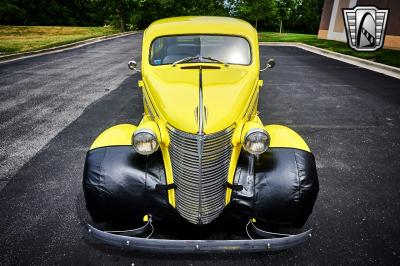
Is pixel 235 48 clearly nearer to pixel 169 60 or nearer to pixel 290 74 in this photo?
pixel 169 60

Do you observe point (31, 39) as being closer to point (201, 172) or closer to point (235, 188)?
point (201, 172)

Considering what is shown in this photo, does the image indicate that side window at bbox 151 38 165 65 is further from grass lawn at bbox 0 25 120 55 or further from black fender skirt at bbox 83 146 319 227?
grass lawn at bbox 0 25 120 55

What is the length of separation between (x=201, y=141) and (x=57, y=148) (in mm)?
3452

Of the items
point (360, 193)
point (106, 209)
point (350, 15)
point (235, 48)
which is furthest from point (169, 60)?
point (350, 15)

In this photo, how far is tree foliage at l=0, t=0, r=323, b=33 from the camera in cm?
3972

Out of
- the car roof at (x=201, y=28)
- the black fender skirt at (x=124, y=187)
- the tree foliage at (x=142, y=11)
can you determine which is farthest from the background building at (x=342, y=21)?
the black fender skirt at (x=124, y=187)

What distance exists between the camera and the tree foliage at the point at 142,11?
3972 centimetres

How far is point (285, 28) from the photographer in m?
58.7

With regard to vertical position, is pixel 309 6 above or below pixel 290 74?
above

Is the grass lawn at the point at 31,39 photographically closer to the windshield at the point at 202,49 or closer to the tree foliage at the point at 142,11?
the windshield at the point at 202,49

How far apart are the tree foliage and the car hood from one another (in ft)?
111

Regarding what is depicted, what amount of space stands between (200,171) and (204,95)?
723 millimetres
